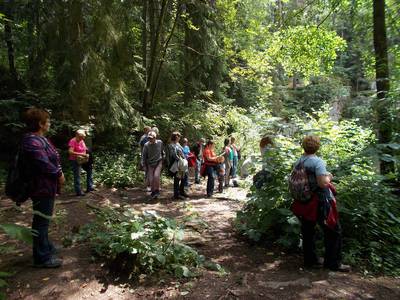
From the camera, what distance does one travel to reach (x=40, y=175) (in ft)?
13.9

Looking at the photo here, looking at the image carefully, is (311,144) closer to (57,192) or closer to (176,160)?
(57,192)

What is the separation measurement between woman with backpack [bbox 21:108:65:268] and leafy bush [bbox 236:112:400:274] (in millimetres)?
3163

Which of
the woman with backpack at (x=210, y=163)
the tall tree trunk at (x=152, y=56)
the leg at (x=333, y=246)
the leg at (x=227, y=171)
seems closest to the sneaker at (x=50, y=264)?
the leg at (x=333, y=246)

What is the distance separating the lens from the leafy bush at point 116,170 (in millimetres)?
11195

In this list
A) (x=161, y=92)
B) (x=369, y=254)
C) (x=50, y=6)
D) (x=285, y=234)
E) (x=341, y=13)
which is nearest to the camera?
(x=369, y=254)

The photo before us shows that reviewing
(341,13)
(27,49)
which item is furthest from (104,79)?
(341,13)

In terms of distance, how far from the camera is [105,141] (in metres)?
14.2

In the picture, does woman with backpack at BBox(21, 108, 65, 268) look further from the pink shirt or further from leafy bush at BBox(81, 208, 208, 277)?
→ the pink shirt

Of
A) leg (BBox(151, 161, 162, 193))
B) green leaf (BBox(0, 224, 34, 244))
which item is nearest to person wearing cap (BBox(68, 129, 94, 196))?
leg (BBox(151, 161, 162, 193))

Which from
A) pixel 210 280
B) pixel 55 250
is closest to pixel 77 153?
pixel 55 250

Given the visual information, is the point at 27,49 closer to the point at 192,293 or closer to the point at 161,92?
the point at 161,92

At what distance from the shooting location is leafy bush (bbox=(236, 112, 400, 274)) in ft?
17.2

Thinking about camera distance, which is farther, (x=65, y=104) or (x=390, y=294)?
(x=65, y=104)

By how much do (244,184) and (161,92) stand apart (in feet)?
22.4
